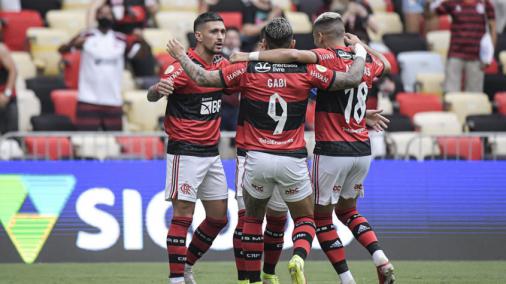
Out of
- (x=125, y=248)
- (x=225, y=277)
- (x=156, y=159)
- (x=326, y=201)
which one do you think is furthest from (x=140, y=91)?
(x=326, y=201)

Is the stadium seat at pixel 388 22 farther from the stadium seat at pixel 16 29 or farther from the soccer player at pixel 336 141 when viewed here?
the soccer player at pixel 336 141

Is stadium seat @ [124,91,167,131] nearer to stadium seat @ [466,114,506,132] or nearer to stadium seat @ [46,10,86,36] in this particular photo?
stadium seat @ [46,10,86,36]

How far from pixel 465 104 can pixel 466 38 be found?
44.1 inches

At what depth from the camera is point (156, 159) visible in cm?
1633

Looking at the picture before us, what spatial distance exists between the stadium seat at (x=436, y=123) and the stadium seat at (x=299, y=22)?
9.33ft

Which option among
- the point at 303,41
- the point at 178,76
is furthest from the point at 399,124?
the point at 178,76

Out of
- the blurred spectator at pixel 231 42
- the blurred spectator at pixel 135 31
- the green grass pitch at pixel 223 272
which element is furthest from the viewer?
the blurred spectator at pixel 135 31

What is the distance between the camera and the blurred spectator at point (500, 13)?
22359 millimetres

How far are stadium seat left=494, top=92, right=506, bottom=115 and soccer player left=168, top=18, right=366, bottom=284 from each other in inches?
340

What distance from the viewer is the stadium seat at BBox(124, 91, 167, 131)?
60.8ft

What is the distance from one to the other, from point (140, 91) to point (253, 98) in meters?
7.82

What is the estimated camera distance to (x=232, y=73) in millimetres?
11305

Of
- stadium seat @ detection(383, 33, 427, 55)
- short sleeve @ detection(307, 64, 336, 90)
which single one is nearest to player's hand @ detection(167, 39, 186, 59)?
short sleeve @ detection(307, 64, 336, 90)

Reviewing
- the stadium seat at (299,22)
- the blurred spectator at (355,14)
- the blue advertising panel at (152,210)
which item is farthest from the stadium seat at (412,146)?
the stadium seat at (299,22)
